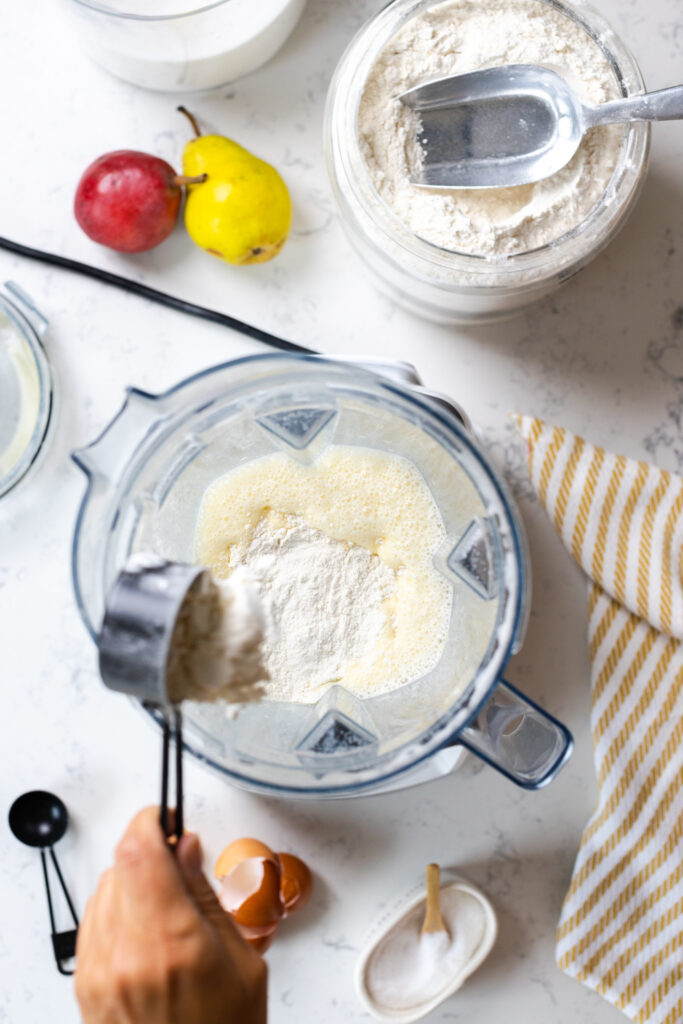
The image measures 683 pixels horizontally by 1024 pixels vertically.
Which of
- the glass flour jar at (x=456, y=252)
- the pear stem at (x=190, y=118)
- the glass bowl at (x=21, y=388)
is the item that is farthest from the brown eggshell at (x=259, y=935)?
the pear stem at (x=190, y=118)

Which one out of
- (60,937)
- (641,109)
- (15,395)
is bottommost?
(60,937)

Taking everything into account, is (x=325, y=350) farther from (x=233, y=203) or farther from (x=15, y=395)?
(x=15, y=395)

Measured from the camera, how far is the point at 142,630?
482 mm

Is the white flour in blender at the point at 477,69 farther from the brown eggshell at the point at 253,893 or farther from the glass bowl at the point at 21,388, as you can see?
the brown eggshell at the point at 253,893

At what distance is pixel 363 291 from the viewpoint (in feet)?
2.74

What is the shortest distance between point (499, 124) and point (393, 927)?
70cm

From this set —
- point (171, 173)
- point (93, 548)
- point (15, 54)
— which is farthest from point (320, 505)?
point (15, 54)

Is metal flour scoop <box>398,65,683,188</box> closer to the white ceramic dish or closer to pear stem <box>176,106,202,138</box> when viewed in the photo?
pear stem <box>176,106,202,138</box>

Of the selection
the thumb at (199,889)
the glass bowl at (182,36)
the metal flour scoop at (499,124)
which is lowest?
the thumb at (199,889)

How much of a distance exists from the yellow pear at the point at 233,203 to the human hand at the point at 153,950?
18.1 inches

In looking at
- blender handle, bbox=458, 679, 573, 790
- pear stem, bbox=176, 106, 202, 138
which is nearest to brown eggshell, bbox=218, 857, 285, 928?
blender handle, bbox=458, 679, 573, 790

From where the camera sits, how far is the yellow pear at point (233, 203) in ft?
2.46

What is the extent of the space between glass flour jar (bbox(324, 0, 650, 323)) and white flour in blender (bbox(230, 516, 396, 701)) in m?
0.23

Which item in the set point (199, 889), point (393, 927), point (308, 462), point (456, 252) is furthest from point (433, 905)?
point (456, 252)
